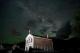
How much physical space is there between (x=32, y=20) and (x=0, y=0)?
0.64 meters

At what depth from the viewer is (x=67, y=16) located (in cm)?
293

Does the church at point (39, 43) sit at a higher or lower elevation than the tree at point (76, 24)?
lower

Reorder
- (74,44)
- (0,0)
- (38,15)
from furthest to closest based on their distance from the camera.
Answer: (0,0) → (38,15) → (74,44)

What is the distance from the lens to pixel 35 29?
3.00 meters

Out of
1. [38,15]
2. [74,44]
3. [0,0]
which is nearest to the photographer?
[74,44]

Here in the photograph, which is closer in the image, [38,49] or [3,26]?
[38,49]

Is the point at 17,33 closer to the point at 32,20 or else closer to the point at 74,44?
the point at 32,20

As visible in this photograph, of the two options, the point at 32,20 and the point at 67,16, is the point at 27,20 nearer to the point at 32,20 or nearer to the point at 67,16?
the point at 32,20

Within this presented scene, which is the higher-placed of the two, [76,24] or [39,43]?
[76,24]

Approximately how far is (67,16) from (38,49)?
0.63m

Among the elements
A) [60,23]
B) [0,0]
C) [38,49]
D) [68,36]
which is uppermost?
[0,0]

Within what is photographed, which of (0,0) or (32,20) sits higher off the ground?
(0,0)

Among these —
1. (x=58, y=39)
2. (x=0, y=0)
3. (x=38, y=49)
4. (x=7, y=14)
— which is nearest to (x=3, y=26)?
(x=7, y=14)

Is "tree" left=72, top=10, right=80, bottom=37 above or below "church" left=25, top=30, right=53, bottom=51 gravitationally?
above
